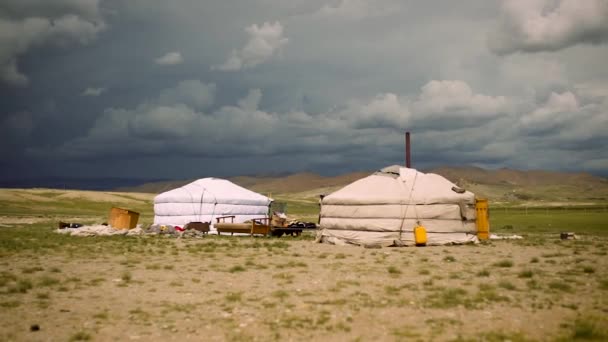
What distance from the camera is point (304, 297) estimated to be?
915 centimetres

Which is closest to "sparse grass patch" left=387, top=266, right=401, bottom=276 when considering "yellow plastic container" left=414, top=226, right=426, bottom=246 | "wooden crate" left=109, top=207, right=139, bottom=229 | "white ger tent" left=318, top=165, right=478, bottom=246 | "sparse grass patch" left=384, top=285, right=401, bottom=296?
"sparse grass patch" left=384, top=285, right=401, bottom=296

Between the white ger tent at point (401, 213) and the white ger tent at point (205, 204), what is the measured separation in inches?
347

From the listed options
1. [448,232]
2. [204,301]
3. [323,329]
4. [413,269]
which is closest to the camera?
[323,329]

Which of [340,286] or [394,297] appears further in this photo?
[340,286]

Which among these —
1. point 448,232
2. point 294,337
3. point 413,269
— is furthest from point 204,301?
point 448,232

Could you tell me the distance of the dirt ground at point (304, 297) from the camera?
6.88 metres

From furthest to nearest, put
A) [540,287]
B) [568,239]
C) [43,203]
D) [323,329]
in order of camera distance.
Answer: [43,203]
[568,239]
[540,287]
[323,329]

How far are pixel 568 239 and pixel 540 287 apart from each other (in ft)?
45.6

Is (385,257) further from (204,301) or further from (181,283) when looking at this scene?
(204,301)

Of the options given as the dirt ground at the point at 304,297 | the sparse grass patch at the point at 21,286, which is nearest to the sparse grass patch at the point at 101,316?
the dirt ground at the point at 304,297

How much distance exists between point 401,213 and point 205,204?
1226 cm

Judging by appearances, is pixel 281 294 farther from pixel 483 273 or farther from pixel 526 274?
pixel 526 274

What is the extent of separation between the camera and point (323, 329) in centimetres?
698

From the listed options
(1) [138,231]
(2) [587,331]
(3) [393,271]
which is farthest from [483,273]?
(1) [138,231]
